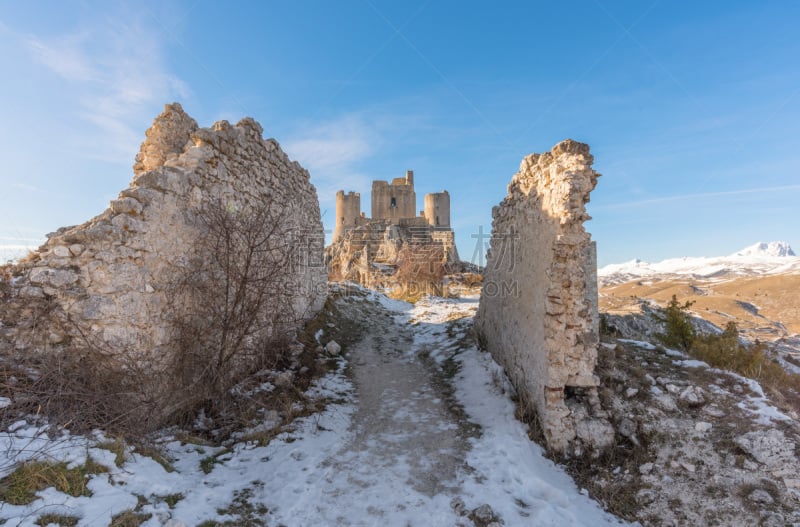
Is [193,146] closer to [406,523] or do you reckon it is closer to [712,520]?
[406,523]

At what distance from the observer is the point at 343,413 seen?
248 inches

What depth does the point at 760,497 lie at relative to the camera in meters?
3.88

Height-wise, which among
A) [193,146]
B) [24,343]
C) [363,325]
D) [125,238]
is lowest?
[363,325]

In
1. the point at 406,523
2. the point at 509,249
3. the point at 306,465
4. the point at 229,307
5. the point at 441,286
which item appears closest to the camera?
the point at 406,523

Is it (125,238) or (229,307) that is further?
(229,307)

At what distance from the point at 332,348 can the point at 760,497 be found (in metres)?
7.69

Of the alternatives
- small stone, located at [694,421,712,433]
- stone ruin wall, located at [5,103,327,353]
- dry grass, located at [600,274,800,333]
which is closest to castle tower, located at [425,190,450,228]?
dry grass, located at [600,274,800,333]

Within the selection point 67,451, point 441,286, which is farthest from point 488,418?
point 441,286

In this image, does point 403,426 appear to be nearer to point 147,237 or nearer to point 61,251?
point 147,237

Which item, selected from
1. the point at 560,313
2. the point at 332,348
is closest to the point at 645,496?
the point at 560,313

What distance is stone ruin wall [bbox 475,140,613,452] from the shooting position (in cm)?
527

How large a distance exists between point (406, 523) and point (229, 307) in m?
3.88

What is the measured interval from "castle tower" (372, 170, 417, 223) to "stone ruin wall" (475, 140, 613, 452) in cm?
4064

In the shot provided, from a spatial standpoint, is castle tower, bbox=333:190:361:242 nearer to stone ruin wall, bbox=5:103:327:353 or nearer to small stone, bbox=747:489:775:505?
stone ruin wall, bbox=5:103:327:353
